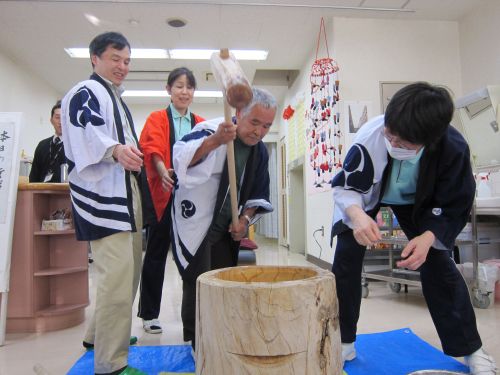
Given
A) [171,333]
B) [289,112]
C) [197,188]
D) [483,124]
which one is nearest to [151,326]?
[171,333]

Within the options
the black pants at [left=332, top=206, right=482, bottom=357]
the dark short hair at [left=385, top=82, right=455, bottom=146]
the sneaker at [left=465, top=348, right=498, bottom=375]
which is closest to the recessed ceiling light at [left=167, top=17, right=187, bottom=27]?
the black pants at [left=332, top=206, right=482, bottom=357]

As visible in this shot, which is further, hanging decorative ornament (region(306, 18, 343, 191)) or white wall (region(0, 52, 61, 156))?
white wall (region(0, 52, 61, 156))

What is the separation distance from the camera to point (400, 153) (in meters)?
1.24

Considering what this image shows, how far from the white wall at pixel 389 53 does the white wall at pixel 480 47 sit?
106mm

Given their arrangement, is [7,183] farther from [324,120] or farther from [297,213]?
[297,213]

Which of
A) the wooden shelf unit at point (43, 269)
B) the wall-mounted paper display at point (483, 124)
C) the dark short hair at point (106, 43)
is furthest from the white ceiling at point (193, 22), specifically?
the dark short hair at point (106, 43)

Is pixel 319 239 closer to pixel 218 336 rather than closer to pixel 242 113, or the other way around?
pixel 242 113

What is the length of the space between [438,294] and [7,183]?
2089 millimetres

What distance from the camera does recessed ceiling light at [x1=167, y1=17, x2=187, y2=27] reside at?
4035 mm

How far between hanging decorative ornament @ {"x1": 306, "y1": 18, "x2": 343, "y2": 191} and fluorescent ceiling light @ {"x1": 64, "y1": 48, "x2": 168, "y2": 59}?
1.97 m

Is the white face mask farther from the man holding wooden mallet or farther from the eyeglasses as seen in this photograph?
the man holding wooden mallet

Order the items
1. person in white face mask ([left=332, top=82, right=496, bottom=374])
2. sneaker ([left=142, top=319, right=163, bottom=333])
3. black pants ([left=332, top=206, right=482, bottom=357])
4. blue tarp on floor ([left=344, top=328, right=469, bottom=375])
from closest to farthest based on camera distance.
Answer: person in white face mask ([left=332, top=82, right=496, bottom=374]), black pants ([left=332, top=206, right=482, bottom=357]), blue tarp on floor ([left=344, top=328, right=469, bottom=375]), sneaker ([left=142, top=319, right=163, bottom=333])

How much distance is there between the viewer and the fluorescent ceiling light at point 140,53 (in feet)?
15.8

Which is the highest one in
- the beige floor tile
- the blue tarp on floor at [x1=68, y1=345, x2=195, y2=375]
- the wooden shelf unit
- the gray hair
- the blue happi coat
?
the gray hair
